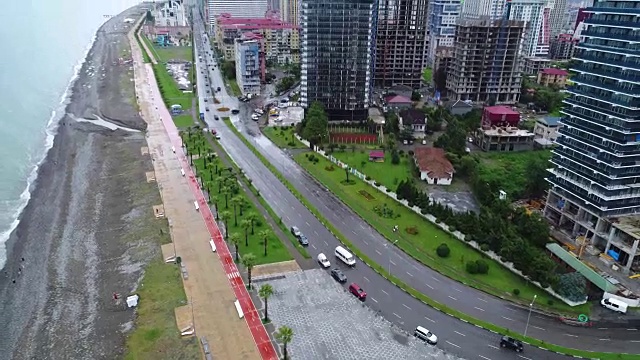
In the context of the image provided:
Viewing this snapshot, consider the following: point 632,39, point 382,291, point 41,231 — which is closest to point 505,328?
point 382,291

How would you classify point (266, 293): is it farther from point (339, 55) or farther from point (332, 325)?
point (339, 55)

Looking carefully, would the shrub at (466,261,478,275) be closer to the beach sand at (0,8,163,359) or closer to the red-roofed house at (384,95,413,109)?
the beach sand at (0,8,163,359)

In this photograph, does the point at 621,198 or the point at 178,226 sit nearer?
the point at 621,198

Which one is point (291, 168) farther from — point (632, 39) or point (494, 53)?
point (494, 53)

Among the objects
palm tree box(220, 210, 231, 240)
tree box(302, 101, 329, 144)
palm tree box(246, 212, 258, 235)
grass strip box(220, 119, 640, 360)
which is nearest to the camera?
grass strip box(220, 119, 640, 360)

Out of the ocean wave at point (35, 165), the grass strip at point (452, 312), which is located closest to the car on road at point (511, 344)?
the grass strip at point (452, 312)

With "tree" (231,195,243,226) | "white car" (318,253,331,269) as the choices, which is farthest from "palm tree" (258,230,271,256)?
"tree" (231,195,243,226)

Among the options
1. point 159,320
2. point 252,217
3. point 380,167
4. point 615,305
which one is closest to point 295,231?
point 252,217
